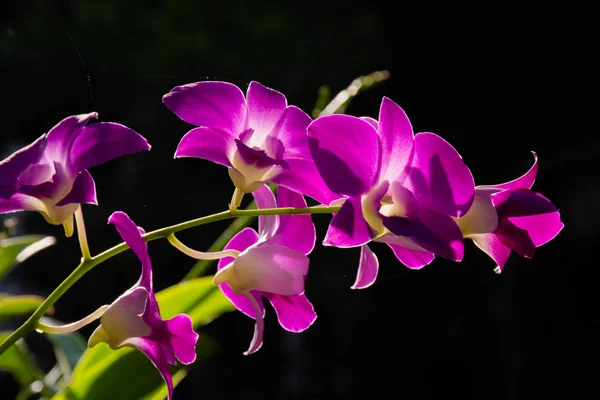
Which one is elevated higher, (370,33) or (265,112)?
(265,112)

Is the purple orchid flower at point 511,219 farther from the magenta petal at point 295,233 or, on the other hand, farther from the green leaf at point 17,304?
the green leaf at point 17,304

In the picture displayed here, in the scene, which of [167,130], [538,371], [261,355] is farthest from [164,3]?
[538,371]

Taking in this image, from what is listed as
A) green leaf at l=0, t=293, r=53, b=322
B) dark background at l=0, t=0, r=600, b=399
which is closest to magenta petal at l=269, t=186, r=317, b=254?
green leaf at l=0, t=293, r=53, b=322

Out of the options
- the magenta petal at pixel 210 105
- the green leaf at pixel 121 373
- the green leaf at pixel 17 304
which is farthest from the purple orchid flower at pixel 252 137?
the green leaf at pixel 17 304

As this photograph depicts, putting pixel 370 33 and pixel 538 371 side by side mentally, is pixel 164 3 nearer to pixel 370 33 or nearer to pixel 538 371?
pixel 370 33

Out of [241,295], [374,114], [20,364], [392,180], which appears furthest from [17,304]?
[374,114]

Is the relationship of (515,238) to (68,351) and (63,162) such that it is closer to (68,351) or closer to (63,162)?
(63,162)

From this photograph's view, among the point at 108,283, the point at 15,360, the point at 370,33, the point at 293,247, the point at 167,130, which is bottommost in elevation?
the point at 108,283
